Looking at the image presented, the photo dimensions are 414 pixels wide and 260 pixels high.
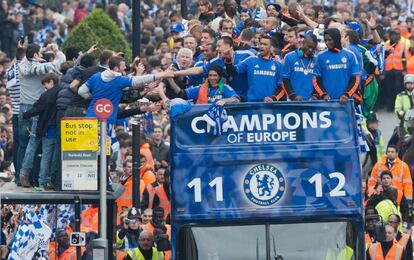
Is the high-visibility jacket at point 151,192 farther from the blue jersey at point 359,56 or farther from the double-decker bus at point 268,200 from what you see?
Answer: the double-decker bus at point 268,200

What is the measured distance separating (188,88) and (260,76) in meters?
0.92

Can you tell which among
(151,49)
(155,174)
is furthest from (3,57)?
(155,174)

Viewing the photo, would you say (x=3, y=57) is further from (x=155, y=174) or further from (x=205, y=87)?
(x=205, y=87)

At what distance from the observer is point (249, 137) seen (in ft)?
68.6

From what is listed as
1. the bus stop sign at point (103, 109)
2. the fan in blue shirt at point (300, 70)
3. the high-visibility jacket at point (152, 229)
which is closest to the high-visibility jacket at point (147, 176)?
the high-visibility jacket at point (152, 229)

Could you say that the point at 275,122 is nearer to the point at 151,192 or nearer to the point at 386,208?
the point at 386,208

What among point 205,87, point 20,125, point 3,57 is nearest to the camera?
point 205,87

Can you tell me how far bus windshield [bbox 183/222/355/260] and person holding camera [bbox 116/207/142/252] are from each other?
455 cm

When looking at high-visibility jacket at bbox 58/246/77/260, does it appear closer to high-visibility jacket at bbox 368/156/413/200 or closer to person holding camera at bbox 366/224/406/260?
person holding camera at bbox 366/224/406/260

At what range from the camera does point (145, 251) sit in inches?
941

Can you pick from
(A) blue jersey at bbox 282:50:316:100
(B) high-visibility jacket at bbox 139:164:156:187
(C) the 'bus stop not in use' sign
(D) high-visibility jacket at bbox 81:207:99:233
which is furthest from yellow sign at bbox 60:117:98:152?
(B) high-visibility jacket at bbox 139:164:156:187

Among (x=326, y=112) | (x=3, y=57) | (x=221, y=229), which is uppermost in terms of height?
(x=3, y=57)

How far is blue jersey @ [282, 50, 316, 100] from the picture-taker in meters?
22.9

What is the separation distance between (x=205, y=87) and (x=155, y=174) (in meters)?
6.61
